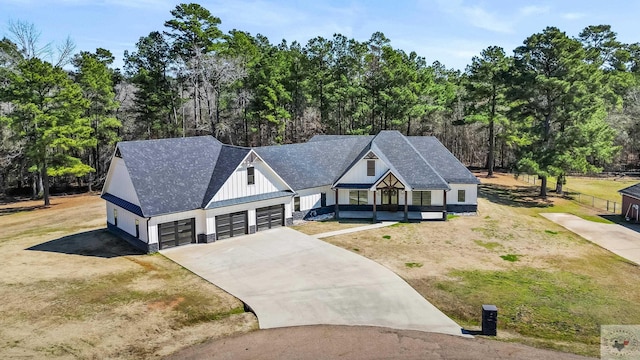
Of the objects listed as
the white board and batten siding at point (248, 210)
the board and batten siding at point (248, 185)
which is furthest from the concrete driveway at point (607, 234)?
the board and batten siding at point (248, 185)

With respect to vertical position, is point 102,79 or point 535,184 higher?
point 102,79

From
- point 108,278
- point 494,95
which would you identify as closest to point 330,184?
point 108,278

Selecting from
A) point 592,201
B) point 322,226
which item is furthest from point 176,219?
point 592,201

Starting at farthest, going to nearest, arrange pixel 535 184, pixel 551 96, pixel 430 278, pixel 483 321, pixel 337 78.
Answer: pixel 337 78 → pixel 535 184 → pixel 551 96 → pixel 430 278 → pixel 483 321

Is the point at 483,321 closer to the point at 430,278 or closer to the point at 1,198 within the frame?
the point at 430,278

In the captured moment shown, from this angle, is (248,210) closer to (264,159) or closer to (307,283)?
(264,159)

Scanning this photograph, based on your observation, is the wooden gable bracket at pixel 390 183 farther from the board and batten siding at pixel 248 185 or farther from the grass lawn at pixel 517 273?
the board and batten siding at pixel 248 185
